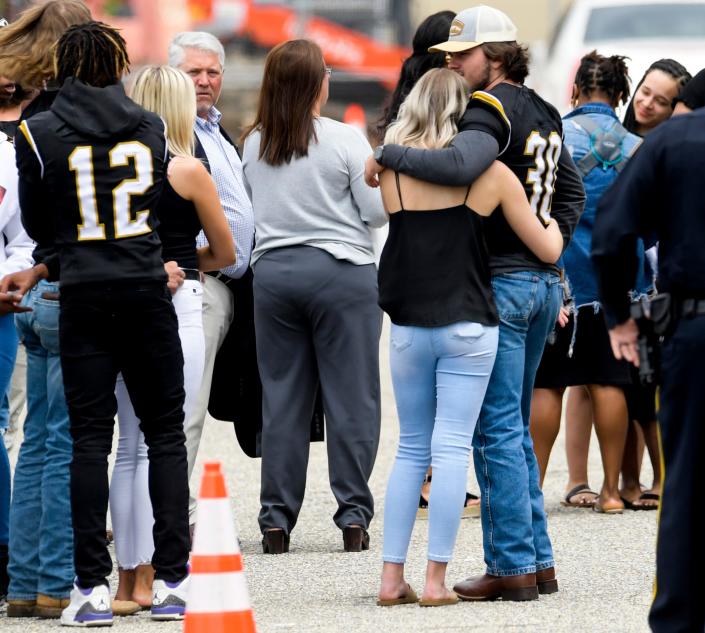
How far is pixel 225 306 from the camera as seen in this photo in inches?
272

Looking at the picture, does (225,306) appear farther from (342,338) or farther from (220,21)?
(220,21)

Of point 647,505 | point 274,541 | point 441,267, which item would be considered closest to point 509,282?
point 441,267

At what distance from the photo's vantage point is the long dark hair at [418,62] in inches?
280

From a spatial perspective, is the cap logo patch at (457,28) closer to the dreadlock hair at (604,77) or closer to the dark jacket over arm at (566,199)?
the dark jacket over arm at (566,199)

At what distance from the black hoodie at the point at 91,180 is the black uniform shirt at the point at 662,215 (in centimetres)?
152

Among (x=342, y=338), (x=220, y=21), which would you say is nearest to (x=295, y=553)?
(x=342, y=338)

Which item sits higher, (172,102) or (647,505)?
(172,102)

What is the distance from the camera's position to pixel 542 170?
5543 millimetres

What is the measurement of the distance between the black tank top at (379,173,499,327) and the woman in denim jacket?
202cm

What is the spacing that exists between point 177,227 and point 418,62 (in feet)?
6.46

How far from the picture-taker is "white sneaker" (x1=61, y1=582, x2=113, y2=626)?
17.1 feet

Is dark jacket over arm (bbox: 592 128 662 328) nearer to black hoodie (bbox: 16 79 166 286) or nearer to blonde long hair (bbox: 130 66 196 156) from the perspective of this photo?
black hoodie (bbox: 16 79 166 286)

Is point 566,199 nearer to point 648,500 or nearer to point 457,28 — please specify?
point 457,28

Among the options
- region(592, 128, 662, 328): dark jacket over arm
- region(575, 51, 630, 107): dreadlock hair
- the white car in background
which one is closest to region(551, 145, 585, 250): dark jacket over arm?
region(592, 128, 662, 328): dark jacket over arm
